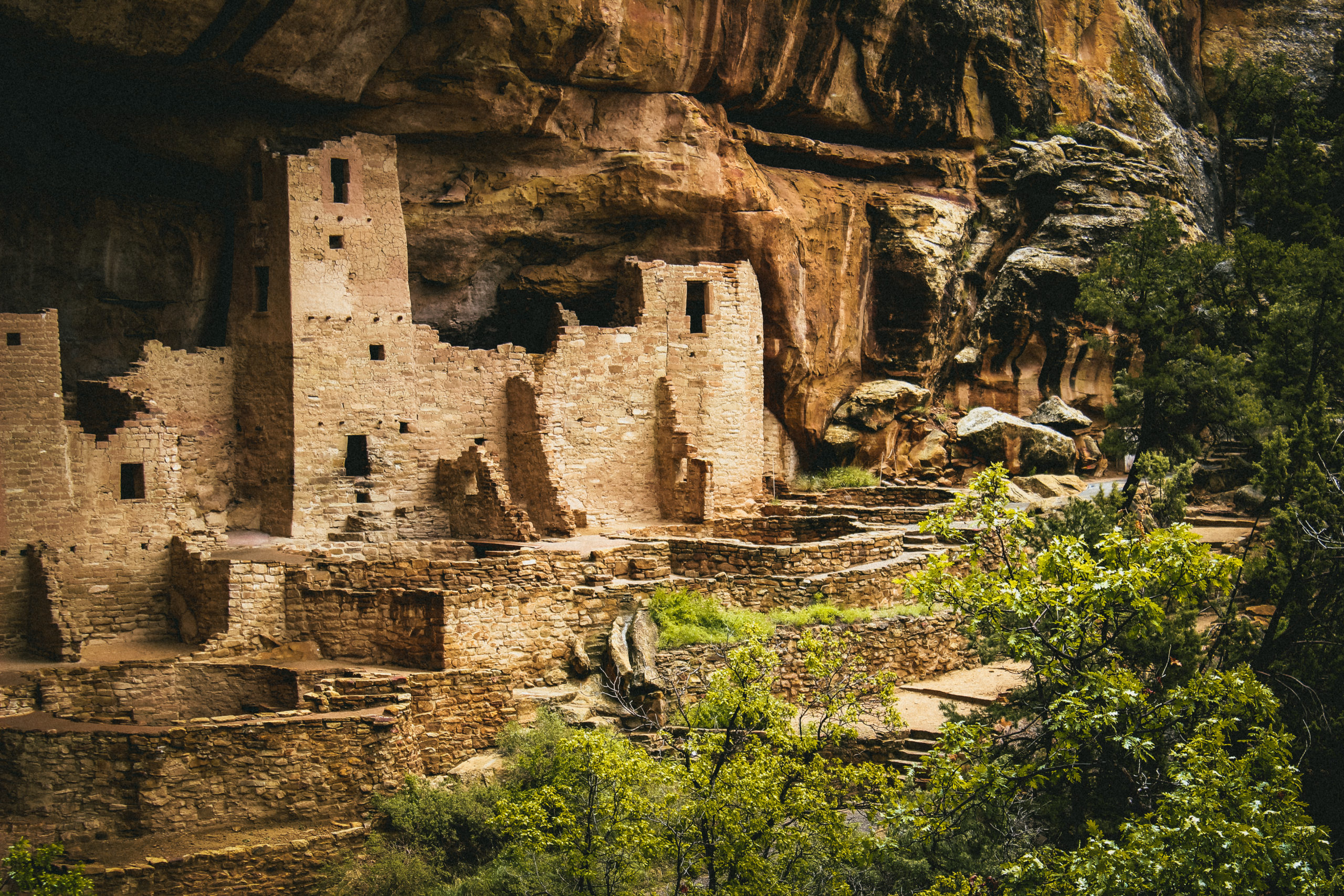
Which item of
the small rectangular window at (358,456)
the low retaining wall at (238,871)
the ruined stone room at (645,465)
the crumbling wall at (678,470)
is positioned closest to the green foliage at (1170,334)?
the ruined stone room at (645,465)

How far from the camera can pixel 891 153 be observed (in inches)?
1320

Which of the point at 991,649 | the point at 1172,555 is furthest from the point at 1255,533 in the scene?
the point at 1172,555

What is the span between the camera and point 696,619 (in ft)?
64.6

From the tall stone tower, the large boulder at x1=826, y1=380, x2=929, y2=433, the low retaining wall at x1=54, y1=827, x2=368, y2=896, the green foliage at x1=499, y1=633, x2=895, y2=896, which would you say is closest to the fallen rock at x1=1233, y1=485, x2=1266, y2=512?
the large boulder at x1=826, y1=380, x2=929, y2=433

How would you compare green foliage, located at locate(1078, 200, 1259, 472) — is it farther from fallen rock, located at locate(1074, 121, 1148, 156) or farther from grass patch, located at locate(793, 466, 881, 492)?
fallen rock, located at locate(1074, 121, 1148, 156)

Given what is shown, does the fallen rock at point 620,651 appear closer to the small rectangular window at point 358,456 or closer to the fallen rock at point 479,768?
the fallen rock at point 479,768

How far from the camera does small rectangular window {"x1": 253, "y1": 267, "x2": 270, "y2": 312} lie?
2405cm

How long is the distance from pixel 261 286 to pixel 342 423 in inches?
126

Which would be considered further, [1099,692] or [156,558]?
[156,558]

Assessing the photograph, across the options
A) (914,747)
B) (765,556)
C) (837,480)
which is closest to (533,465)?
(765,556)

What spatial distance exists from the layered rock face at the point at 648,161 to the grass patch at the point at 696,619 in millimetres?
10734

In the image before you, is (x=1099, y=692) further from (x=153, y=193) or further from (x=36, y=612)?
(x=153, y=193)

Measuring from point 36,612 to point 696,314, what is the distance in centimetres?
1551

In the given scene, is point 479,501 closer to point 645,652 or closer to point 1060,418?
point 645,652
